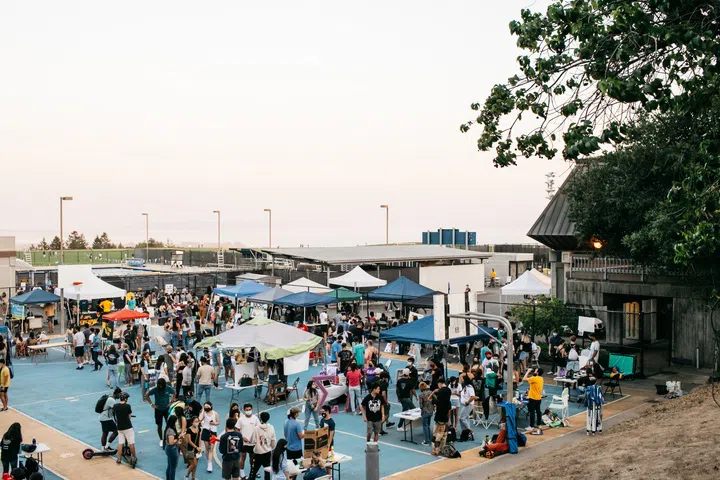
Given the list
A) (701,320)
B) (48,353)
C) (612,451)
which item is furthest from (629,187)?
(48,353)

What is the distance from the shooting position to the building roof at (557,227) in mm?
29688

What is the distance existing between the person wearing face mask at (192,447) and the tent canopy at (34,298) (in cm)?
2055

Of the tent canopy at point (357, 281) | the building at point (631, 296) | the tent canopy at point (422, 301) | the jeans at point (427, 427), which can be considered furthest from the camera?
the tent canopy at point (357, 281)

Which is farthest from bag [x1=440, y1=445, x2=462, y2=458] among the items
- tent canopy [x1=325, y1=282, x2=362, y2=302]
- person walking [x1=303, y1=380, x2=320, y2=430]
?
tent canopy [x1=325, y1=282, x2=362, y2=302]

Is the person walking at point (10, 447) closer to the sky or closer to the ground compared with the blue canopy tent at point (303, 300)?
closer to the ground

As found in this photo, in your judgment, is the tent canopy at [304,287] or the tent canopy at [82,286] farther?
the tent canopy at [304,287]

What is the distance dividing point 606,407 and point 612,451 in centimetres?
647

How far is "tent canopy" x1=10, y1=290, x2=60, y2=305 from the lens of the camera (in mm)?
30500

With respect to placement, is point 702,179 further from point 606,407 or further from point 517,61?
point 606,407

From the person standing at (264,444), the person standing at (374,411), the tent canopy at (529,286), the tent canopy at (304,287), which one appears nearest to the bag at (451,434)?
the person standing at (374,411)

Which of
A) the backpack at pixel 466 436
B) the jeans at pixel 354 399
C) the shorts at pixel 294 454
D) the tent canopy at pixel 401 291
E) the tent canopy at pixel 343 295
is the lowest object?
the backpack at pixel 466 436

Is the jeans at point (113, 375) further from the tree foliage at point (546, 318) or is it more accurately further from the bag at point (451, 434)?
the tree foliage at point (546, 318)

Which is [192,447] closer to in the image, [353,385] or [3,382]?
[353,385]

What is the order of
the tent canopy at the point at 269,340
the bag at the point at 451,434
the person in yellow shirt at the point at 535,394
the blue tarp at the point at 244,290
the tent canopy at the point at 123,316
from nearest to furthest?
the bag at the point at 451,434 < the person in yellow shirt at the point at 535,394 < the tent canopy at the point at 269,340 < the tent canopy at the point at 123,316 < the blue tarp at the point at 244,290
